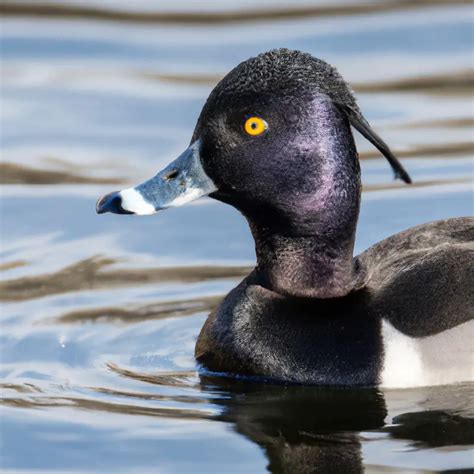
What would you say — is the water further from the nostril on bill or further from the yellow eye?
the yellow eye

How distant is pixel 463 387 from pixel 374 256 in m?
0.86

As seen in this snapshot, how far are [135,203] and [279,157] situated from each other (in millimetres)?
630

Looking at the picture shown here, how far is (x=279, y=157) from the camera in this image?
6730 millimetres

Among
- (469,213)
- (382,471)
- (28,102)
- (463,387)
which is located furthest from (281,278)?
(28,102)

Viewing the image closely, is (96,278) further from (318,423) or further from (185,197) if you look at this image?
(318,423)

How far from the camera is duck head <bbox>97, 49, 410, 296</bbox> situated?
6629mm

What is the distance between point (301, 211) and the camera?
6.79 meters

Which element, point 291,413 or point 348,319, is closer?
point 291,413

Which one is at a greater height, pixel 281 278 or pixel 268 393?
pixel 281 278

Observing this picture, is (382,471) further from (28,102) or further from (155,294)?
(28,102)

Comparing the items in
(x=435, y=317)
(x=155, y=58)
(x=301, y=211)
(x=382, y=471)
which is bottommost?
(x=382, y=471)

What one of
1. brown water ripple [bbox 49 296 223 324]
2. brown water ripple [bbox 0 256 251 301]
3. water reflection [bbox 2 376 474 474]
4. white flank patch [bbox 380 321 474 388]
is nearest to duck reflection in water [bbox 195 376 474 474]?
water reflection [bbox 2 376 474 474]

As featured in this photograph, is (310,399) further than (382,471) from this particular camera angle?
Yes

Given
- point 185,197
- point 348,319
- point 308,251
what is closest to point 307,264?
point 308,251
